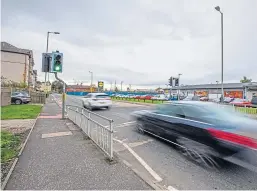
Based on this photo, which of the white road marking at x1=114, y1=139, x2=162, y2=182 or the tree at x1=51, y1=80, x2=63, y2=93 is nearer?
the white road marking at x1=114, y1=139, x2=162, y2=182

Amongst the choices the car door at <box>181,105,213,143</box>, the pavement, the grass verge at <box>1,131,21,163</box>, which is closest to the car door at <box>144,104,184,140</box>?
the car door at <box>181,105,213,143</box>

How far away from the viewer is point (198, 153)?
5.39 metres

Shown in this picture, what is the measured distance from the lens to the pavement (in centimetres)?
377

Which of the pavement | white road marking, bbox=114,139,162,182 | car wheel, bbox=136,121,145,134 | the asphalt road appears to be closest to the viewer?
the pavement

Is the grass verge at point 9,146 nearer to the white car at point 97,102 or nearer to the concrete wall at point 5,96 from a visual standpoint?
the white car at point 97,102

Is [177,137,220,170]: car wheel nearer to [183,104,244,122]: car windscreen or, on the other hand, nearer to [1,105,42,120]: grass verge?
[183,104,244,122]: car windscreen

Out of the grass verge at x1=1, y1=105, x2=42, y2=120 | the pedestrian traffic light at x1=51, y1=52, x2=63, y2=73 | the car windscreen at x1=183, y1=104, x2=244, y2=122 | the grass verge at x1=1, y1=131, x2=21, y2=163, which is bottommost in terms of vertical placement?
the grass verge at x1=1, y1=131, x2=21, y2=163

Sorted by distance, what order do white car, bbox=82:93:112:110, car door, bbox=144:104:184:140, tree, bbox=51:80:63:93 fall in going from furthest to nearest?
tree, bbox=51:80:63:93, white car, bbox=82:93:112:110, car door, bbox=144:104:184:140

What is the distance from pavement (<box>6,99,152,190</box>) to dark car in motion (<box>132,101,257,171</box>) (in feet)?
6.37

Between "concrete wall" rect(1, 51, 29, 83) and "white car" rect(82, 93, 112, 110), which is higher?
"concrete wall" rect(1, 51, 29, 83)

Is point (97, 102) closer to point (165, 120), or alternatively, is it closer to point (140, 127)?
point (140, 127)

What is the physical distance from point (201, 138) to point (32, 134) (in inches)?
247

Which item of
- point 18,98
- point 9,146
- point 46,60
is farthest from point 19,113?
point 18,98

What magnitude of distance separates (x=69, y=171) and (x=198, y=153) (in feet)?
10.4
